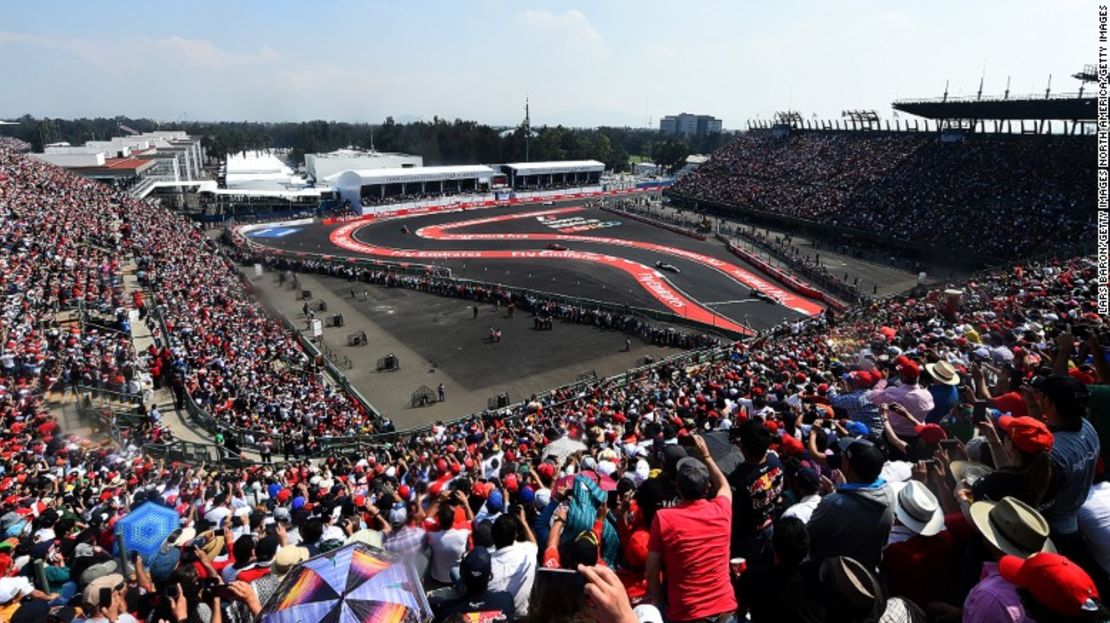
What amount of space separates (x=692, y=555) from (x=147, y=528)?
6512 millimetres

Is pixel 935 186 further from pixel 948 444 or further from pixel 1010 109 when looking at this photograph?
pixel 948 444

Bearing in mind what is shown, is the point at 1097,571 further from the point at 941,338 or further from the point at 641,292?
the point at 641,292

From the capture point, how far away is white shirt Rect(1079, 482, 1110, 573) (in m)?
4.02

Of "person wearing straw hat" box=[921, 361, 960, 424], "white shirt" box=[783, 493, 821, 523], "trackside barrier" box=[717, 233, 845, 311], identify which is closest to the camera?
"white shirt" box=[783, 493, 821, 523]

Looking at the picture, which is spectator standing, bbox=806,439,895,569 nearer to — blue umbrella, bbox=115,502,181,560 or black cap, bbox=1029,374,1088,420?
black cap, bbox=1029,374,1088,420

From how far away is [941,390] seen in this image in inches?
299

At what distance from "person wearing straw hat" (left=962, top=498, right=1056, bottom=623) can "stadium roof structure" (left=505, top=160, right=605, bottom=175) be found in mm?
81287

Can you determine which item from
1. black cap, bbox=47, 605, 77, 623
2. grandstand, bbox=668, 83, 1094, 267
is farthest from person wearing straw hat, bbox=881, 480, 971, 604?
grandstand, bbox=668, 83, 1094, 267

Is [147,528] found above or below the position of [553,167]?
below

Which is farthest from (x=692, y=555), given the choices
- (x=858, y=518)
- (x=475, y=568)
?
(x=475, y=568)

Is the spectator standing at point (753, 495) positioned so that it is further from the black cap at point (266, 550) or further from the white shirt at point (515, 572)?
the black cap at point (266, 550)

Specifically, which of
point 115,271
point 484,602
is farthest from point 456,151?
point 484,602

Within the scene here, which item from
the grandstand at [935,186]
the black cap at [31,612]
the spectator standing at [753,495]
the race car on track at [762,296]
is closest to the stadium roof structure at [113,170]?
the grandstand at [935,186]

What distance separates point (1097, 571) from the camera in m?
4.07
